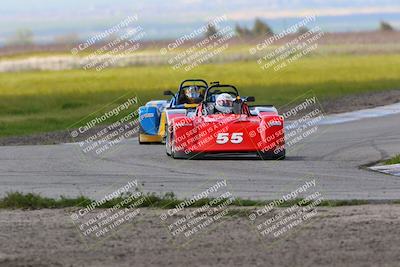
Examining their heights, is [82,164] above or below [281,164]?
above

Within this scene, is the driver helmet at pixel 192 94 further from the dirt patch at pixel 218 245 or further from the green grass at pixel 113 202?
the dirt patch at pixel 218 245

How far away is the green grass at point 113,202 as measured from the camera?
1391 centimetres

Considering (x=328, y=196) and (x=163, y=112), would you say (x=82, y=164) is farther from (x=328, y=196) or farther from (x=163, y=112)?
(x=328, y=196)

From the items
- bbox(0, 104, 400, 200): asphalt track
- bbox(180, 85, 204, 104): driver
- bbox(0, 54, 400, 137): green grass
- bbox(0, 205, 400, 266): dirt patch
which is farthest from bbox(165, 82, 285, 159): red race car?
bbox(0, 54, 400, 137): green grass

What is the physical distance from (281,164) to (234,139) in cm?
109

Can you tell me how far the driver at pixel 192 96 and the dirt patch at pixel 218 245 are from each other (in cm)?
1179

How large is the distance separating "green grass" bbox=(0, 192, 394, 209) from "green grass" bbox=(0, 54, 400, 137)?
15353 mm

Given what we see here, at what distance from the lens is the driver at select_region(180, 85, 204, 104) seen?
2475 centimetres

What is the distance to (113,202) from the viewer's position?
14117 millimetres

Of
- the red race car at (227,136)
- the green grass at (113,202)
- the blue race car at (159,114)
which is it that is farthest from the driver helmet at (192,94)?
the green grass at (113,202)

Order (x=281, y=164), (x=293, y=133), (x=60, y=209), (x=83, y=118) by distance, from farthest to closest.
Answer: (x=83, y=118) → (x=293, y=133) → (x=281, y=164) → (x=60, y=209)

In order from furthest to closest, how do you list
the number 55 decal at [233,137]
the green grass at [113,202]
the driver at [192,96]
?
the driver at [192,96]
the number 55 decal at [233,137]
the green grass at [113,202]

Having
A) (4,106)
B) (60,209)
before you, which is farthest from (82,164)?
(4,106)

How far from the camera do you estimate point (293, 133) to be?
26.2 metres
